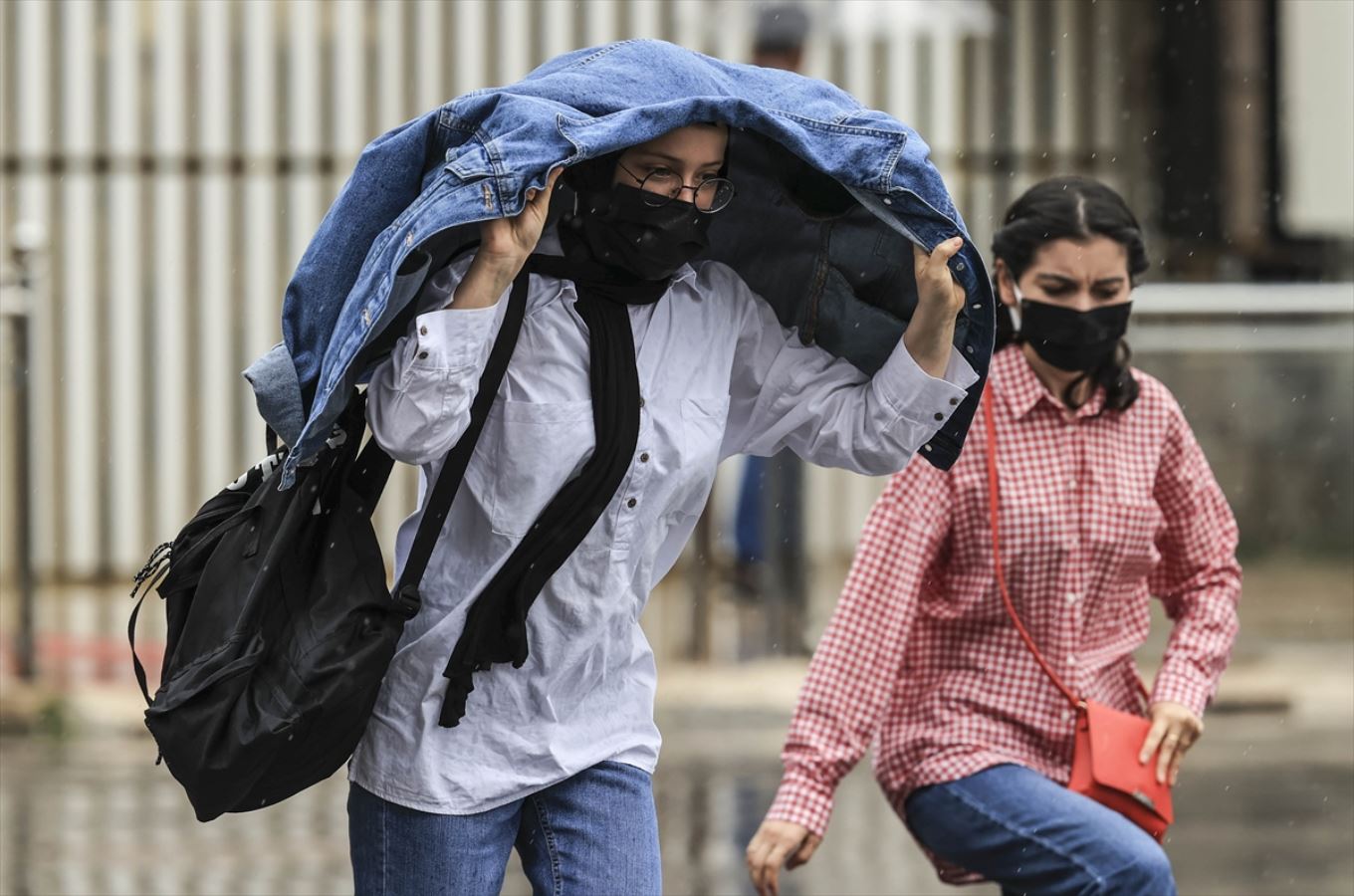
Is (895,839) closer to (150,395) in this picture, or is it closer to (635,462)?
(635,462)

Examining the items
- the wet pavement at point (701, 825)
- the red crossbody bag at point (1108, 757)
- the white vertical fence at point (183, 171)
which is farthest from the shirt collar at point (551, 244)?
the white vertical fence at point (183, 171)

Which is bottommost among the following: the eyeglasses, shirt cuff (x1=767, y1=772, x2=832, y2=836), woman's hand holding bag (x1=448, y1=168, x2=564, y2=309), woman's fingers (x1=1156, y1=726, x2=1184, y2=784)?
shirt cuff (x1=767, y1=772, x2=832, y2=836)

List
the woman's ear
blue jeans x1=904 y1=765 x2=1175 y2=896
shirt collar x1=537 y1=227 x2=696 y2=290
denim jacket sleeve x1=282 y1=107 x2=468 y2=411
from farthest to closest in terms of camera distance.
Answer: the woman's ear
blue jeans x1=904 y1=765 x2=1175 y2=896
shirt collar x1=537 y1=227 x2=696 y2=290
denim jacket sleeve x1=282 y1=107 x2=468 y2=411

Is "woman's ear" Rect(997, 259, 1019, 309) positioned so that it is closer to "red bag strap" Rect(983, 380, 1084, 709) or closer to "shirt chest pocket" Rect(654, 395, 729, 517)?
"red bag strap" Rect(983, 380, 1084, 709)

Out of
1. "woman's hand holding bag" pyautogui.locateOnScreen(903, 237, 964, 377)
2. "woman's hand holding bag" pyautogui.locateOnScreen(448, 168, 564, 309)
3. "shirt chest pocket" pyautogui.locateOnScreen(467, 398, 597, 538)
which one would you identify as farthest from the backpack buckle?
"woman's hand holding bag" pyautogui.locateOnScreen(903, 237, 964, 377)

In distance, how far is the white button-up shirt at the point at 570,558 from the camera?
8.91ft

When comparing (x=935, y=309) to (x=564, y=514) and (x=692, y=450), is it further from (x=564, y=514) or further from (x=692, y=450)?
(x=564, y=514)

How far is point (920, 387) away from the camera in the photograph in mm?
2926

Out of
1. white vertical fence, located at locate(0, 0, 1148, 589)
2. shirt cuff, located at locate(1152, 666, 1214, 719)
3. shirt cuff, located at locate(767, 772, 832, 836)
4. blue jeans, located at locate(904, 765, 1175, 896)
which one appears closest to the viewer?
blue jeans, located at locate(904, 765, 1175, 896)

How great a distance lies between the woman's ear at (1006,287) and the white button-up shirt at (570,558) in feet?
1.95

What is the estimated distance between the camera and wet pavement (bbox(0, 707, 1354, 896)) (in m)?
5.54

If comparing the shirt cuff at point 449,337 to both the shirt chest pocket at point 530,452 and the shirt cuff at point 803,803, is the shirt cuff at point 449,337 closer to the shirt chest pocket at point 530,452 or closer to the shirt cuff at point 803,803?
the shirt chest pocket at point 530,452

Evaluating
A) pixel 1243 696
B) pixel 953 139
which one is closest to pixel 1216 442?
pixel 1243 696

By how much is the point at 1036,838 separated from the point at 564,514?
0.99m
